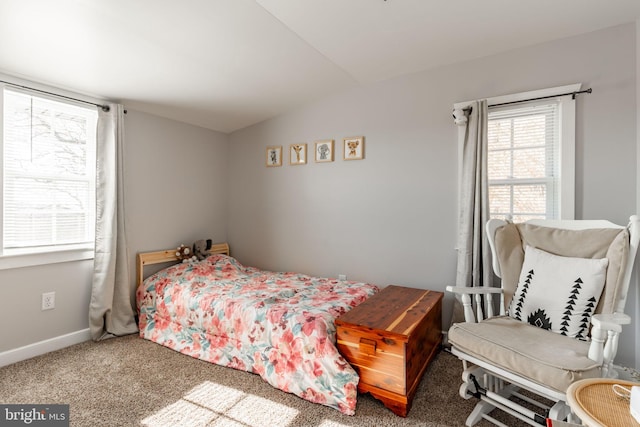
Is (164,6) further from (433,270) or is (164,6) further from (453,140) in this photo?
(433,270)

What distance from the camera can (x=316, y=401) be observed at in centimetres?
195

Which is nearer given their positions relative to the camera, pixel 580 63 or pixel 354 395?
pixel 354 395

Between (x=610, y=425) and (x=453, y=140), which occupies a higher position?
(x=453, y=140)

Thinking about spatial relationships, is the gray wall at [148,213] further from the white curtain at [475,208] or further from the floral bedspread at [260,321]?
the white curtain at [475,208]

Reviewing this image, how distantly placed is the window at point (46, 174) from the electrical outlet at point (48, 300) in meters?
0.35

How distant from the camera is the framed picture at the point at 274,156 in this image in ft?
12.0

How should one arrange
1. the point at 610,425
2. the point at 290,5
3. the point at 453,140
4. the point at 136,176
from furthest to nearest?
the point at 136,176
the point at 453,140
the point at 290,5
the point at 610,425

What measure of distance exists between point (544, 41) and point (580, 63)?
293mm

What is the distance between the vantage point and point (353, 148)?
321 cm

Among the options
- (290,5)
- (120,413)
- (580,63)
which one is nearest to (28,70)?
(290,5)

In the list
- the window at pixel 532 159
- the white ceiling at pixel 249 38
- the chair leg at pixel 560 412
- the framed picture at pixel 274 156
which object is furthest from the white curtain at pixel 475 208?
the framed picture at pixel 274 156

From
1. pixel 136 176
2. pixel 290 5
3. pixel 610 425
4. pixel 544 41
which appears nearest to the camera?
pixel 610 425

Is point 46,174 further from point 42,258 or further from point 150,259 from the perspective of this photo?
point 150,259

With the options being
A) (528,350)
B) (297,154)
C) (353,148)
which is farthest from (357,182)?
(528,350)
